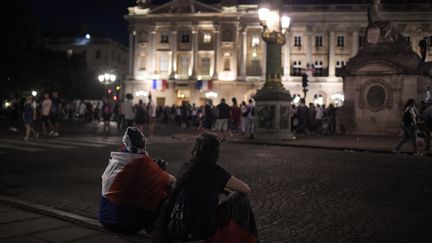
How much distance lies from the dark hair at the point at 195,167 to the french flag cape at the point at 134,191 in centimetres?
129

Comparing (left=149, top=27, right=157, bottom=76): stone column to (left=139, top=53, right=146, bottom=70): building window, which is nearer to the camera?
(left=149, top=27, right=157, bottom=76): stone column

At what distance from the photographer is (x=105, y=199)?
5789 mm

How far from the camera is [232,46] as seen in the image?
79.6 m

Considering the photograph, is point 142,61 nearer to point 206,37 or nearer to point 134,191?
point 206,37

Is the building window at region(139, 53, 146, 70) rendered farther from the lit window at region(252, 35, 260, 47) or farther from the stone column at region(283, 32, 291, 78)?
the stone column at region(283, 32, 291, 78)

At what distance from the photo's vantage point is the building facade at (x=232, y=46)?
249 ft

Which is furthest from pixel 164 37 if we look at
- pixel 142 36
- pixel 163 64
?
pixel 163 64

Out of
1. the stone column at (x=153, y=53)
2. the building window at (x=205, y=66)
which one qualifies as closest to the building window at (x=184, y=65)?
the building window at (x=205, y=66)

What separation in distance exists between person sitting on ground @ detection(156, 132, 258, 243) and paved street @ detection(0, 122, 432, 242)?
171cm

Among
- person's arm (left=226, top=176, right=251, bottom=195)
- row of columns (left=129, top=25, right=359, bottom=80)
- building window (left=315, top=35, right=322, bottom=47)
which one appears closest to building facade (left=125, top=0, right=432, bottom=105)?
building window (left=315, top=35, right=322, bottom=47)

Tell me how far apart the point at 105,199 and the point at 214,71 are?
2939 inches

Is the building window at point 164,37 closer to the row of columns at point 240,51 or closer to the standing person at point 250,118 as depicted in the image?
the row of columns at point 240,51

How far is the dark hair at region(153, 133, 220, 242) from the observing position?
13.7 feet

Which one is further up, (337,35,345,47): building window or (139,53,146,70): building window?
(337,35,345,47): building window
